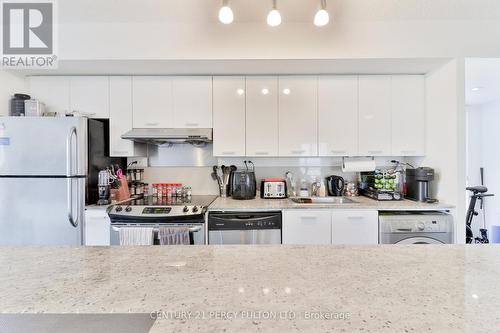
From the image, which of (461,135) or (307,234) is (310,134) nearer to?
(307,234)

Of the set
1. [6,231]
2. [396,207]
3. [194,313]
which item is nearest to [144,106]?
[6,231]

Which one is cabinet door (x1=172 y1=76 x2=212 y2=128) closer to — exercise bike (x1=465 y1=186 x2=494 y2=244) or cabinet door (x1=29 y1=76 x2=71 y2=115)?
cabinet door (x1=29 y1=76 x2=71 y2=115)

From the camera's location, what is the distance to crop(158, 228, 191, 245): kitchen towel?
206 centimetres

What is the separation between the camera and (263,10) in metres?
1.98

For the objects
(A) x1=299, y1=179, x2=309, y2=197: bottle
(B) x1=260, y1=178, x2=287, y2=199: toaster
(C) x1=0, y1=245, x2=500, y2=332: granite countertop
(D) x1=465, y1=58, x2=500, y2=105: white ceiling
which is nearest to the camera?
(C) x1=0, y1=245, x2=500, y2=332: granite countertop

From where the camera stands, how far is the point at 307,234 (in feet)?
7.18

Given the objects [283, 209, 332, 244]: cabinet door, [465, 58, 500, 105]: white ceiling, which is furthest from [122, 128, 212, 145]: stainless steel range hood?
[465, 58, 500, 105]: white ceiling

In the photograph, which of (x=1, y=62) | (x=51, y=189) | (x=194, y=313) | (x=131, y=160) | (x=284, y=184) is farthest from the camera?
(x=131, y=160)

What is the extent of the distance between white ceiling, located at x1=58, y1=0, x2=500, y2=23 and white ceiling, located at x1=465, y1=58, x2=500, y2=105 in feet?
1.60

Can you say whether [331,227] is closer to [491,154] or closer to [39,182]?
[39,182]

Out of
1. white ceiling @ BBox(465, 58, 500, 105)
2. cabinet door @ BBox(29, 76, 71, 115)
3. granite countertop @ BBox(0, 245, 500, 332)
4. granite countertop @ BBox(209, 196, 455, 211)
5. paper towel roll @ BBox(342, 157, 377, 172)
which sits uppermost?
white ceiling @ BBox(465, 58, 500, 105)

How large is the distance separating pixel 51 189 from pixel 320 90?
268 cm

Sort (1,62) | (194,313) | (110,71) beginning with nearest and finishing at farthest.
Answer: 1. (194,313)
2. (1,62)
3. (110,71)

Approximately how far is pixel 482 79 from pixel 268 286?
3.92 metres
